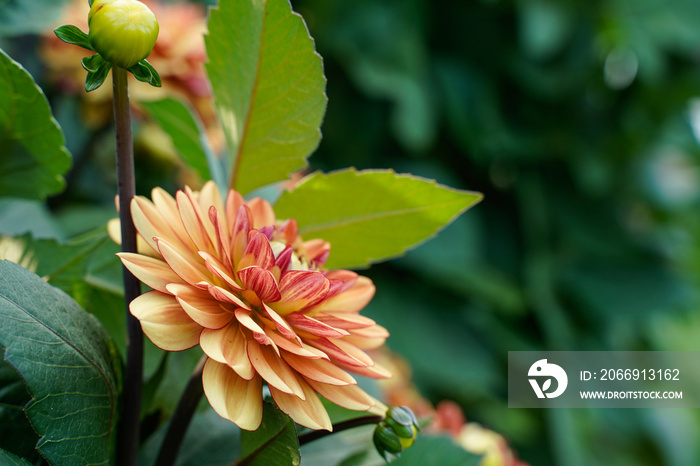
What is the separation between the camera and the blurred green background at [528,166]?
95 cm

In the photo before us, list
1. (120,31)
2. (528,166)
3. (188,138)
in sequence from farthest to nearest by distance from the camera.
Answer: (528,166)
(188,138)
(120,31)

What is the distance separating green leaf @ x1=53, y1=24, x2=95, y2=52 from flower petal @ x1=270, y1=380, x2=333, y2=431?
13 cm

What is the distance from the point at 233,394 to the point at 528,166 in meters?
1.05

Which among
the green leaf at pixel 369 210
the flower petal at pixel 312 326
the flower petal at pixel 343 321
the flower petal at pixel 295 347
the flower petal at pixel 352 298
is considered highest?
the green leaf at pixel 369 210

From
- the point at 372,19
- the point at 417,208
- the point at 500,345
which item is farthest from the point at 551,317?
the point at 417,208

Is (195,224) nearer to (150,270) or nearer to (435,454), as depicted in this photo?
(150,270)

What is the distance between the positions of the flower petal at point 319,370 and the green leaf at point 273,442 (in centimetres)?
2

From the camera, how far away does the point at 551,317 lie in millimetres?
1072

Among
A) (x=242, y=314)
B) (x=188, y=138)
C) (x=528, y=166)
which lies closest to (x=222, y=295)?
(x=242, y=314)

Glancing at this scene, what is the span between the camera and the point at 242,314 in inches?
7.2

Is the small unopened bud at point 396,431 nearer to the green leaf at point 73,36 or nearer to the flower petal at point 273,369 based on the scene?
the flower petal at point 273,369

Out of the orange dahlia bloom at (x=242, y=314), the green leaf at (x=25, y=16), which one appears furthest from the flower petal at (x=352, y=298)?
the green leaf at (x=25, y=16)

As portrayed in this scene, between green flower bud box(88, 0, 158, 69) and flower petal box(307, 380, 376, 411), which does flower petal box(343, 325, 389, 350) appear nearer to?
flower petal box(307, 380, 376, 411)

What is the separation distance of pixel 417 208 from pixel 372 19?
764mm
